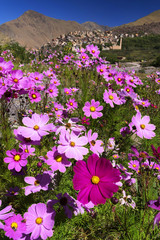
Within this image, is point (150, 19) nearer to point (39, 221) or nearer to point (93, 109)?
point (93, 109)

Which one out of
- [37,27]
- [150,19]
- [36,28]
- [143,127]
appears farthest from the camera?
[37,27]

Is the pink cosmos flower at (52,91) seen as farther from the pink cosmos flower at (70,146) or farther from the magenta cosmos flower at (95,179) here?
the magenta cosmos flower at (95,179)

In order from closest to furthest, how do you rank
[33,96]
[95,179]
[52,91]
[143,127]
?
1. [95,179]
2. [143,127]
3. [33,96]
4. [52,91]

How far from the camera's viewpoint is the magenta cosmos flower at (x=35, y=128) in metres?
0.77

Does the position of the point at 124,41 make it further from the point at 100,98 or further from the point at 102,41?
the point at 100,98

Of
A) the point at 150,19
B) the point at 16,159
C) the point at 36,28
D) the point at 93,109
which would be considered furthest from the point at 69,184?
the point at 36,28

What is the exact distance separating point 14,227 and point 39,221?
0.44ft

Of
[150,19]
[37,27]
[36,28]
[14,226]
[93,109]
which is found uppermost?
[37,27]

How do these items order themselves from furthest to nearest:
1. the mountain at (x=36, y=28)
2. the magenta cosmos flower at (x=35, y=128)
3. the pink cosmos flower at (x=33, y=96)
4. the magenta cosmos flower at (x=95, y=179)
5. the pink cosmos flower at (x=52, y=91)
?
the mountain at (x=36, y=28) < the pink cosmos flower at (x=52, y=91) < the pink cosmos flower at (x=33, y=96) < the magenta cosmos flower at (x=35, y=128) < the magenta cosmos flower at (x=95, y=179)

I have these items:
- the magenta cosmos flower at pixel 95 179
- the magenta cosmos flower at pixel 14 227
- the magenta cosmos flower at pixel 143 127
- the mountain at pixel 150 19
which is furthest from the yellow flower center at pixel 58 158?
the mountain at pixel 150 19

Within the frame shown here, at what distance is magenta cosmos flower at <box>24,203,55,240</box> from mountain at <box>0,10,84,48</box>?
110 m

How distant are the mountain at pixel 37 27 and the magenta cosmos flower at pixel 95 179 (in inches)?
4320

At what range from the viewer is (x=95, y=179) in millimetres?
719

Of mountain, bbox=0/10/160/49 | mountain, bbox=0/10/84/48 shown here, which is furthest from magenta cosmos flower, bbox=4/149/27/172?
mountain, bbox=0/10/84/48
